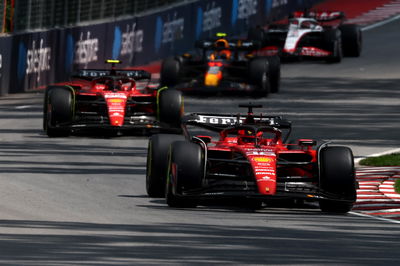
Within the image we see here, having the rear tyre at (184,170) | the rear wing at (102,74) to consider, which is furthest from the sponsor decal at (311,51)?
the rear tyre at (184,170)

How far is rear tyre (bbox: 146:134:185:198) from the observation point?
14656mm

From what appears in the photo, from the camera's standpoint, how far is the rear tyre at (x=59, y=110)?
69.7 feet

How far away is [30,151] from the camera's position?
1967cm

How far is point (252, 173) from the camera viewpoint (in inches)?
545

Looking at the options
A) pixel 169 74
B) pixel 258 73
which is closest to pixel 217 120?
pixel 258 73

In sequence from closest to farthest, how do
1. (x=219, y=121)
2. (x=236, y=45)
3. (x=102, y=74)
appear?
(x=219, y=121) → (x=102, y=74) → (x=236, y=45)

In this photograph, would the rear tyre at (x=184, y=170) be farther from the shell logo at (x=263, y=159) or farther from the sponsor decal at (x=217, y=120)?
the sponsor decal at (x=217, y=120)

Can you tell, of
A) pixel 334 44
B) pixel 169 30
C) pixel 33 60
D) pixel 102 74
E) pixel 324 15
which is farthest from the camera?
pixel 324 15

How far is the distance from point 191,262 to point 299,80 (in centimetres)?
2399

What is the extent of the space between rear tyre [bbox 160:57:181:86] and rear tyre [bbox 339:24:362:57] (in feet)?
30.8

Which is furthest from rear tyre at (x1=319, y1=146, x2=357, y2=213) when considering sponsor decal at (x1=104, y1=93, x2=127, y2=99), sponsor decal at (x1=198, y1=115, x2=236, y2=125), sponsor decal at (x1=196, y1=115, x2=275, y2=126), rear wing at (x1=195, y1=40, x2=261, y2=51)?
rear wing at (x1=195, y1=40, x2=261, y2=51)

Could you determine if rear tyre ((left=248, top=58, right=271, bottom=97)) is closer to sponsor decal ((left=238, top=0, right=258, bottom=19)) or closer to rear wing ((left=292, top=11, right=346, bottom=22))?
rear wing ((left=292, top=11, right=346, bottom=22))

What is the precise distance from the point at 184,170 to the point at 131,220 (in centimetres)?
108

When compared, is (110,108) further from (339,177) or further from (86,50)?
(86,50)
